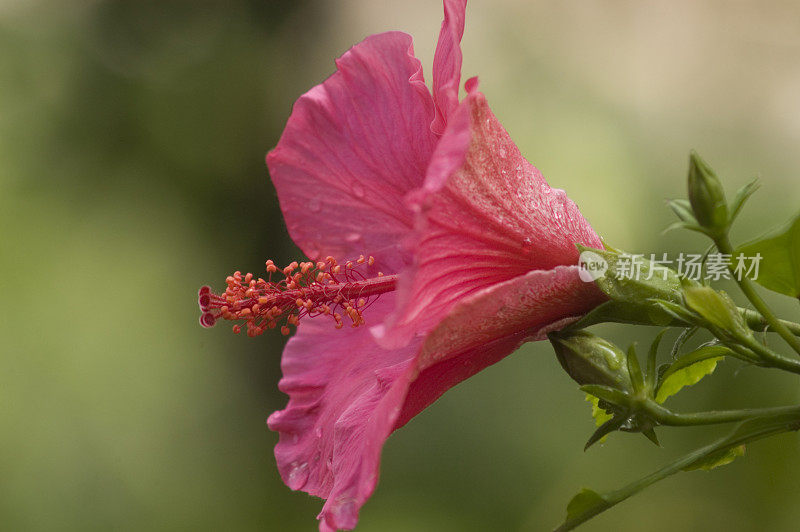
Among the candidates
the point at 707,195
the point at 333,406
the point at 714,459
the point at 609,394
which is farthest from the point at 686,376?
the point at 333,406

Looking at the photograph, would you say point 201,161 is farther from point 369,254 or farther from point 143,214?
point 369,254

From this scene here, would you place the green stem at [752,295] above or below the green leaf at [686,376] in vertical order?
above

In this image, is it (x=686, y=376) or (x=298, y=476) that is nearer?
(x=686, y=376)

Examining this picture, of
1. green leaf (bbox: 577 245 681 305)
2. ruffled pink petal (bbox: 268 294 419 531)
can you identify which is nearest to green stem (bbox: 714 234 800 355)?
green leaf (bbox: 577 245 681 305)

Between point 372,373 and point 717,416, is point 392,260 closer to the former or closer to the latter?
point 372,373

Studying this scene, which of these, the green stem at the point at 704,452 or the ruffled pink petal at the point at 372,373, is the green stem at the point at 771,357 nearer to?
the green stem at the point at 704,452

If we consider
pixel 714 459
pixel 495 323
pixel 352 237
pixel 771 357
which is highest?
pixel 352 237

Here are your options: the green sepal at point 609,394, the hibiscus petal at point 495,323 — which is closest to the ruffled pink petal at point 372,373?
the hibiscus petal at point 495,323
